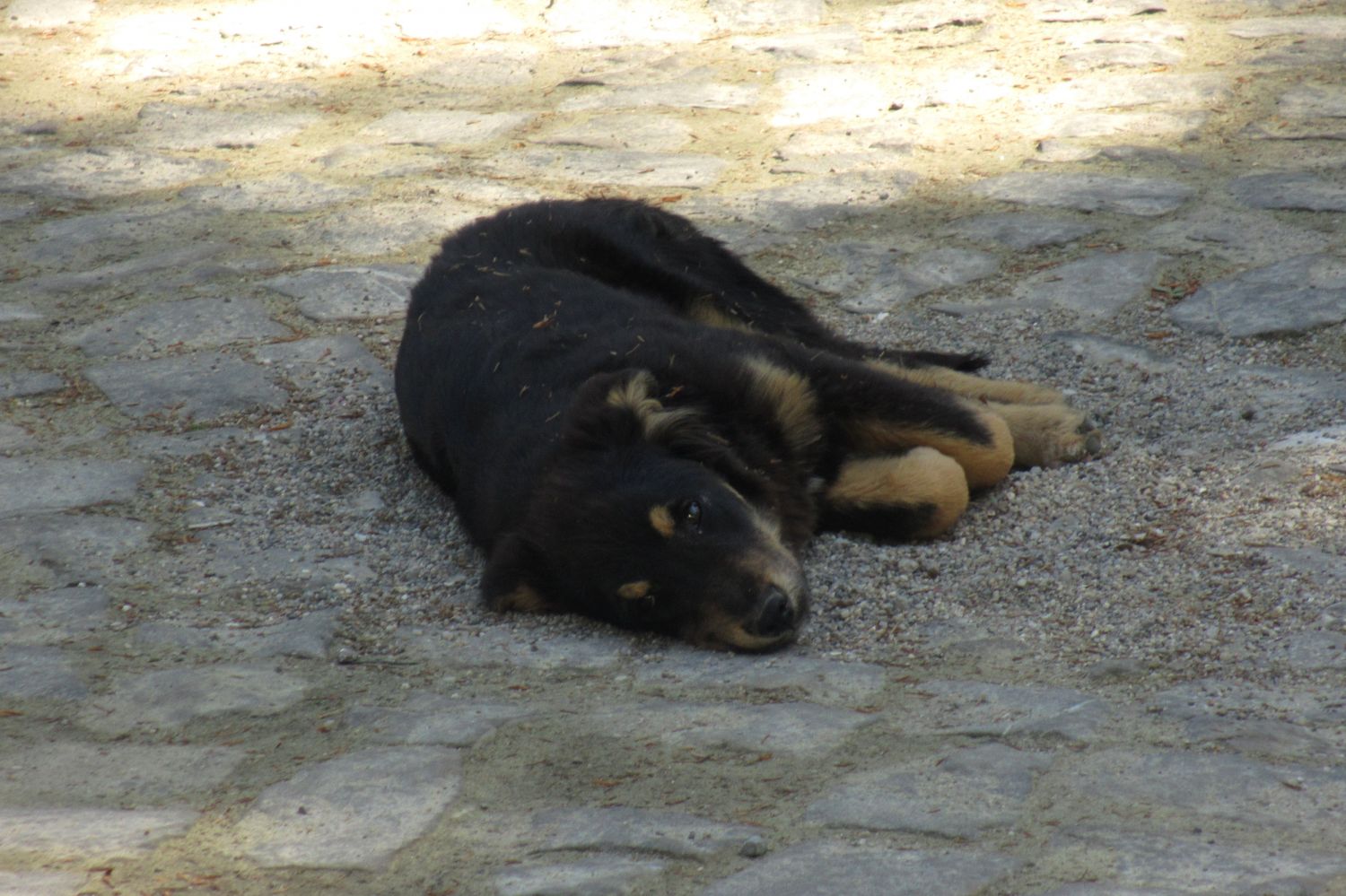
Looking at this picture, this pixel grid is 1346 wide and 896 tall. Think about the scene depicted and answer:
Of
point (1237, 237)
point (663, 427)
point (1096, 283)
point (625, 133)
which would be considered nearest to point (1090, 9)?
point (625, 133)

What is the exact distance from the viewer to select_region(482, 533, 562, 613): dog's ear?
3635mm

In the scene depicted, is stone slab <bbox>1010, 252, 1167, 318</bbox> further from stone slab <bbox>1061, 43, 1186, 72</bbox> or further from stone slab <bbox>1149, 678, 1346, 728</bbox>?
stone slab <bbox>1149, 678, 1346, 728</bbox>

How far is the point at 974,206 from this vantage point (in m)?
6.02

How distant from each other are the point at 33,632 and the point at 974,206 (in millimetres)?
4060

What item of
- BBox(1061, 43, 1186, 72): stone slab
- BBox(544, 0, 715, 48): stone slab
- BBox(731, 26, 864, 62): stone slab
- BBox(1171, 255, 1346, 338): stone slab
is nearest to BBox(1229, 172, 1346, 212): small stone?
BBox(1171, 255, 1346, 338): stone slab

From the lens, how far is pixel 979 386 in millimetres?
4684

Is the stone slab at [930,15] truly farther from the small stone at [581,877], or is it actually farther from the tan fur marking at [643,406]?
the small stone at [581,877]

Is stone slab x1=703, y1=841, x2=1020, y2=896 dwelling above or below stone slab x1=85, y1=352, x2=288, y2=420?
Result: above

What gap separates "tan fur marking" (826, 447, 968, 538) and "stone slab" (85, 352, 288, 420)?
82.2 inches

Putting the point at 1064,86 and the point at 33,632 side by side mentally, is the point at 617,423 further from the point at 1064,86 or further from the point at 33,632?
the point at 1064,86

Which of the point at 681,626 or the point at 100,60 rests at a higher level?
the point at 100,60

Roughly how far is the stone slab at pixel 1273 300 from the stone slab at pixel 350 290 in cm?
294

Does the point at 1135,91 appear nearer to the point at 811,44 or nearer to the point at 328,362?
the point at 811,44

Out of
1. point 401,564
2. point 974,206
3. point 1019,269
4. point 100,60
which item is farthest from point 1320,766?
point 100,60
